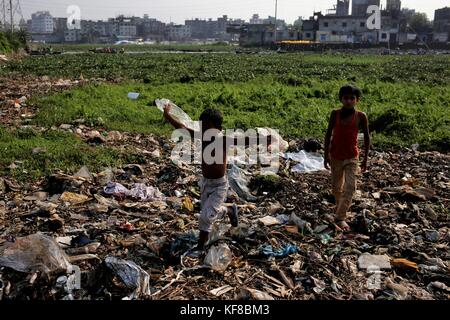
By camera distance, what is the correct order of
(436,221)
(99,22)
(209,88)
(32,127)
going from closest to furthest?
(436,221)
(32,127)
(209,88)
(99,22)

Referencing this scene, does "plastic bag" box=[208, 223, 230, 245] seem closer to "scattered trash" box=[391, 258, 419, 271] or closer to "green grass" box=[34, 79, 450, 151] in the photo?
"scattered trash" box=[391, 258, 419, 271]

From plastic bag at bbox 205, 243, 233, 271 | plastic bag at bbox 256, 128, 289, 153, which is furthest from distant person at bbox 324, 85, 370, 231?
plastic bag at bbox 256, 128, 289, 153

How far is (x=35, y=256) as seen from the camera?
3.48m

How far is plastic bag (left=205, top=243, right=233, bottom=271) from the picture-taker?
3.69 metres

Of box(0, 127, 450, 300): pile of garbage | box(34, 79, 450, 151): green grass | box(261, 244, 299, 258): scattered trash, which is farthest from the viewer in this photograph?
box(34, 79, 450, 151): green grass

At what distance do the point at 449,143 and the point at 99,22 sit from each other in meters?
145

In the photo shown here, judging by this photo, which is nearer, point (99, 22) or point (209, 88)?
point (209, 88)

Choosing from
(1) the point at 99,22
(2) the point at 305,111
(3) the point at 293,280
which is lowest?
(3) the point at 293,280

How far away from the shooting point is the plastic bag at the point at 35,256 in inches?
135

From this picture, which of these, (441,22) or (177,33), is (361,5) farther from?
(177,33)

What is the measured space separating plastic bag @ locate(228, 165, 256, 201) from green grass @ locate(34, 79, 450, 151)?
124 inches

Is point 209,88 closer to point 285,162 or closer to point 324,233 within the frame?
point 285,162

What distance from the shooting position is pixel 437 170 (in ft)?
22.7

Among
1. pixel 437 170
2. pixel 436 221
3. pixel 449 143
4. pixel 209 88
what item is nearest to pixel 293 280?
pixel 436 221
